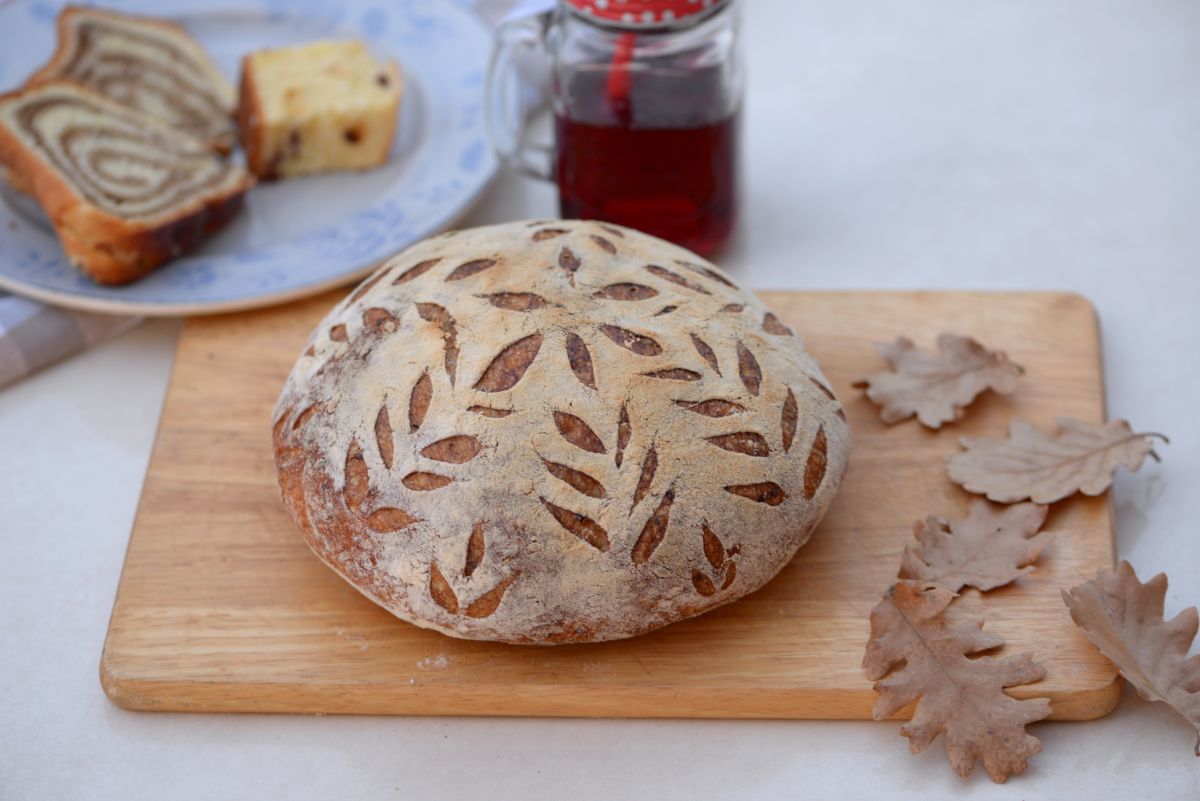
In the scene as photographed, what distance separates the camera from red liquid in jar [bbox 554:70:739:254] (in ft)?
6.64

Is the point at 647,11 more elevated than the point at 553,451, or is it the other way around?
the point at 647,11

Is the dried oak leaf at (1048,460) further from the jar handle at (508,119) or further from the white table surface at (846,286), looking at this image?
the jar handle at (508,119)

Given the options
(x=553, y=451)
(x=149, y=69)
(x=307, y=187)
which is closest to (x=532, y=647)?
(x=553, y=451)

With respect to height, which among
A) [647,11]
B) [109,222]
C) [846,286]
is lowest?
[846,286]

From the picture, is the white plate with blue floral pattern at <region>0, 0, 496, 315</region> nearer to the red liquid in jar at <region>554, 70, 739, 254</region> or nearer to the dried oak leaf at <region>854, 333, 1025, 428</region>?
the red liquid in jar at <region>554, 70, 739, 254</region>

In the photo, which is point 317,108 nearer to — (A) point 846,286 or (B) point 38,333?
(B) point 38,333

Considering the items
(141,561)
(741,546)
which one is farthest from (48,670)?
(741,546)

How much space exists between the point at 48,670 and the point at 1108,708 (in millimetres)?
1255

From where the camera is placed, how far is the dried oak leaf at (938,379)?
1.85m

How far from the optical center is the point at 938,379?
1886 mm

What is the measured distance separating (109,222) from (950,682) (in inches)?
54.2

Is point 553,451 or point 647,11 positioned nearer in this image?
point 553,451

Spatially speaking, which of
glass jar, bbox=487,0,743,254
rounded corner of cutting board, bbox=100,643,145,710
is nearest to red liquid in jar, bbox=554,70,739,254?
glass jar, bbox=487,0,743,254

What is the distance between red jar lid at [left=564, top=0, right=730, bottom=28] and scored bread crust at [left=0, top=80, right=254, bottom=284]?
2.35ft
